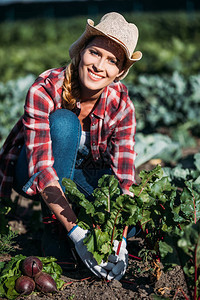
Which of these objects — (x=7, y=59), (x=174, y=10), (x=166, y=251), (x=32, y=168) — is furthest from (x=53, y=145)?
(x=174, y=10)

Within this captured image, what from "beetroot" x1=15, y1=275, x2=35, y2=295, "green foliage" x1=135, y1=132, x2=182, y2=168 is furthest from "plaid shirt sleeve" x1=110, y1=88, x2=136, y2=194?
"green foliage" x1=135, y1=132, x2=182, y2=168

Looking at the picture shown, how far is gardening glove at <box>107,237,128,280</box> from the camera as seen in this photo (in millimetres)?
2016

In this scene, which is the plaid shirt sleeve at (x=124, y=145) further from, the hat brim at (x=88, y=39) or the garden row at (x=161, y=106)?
the garden row at (x=161, y=106)

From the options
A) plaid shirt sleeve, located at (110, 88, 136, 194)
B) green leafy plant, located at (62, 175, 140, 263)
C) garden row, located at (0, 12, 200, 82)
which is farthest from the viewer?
garden row, located at (0, 12, 200, 82)

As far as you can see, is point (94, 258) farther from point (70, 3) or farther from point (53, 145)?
point (70, 3)

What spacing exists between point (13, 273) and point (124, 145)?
100 cm

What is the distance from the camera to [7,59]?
8891 mm

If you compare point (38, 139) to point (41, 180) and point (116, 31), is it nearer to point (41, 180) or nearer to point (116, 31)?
point (41, 180)

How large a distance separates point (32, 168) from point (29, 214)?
103 cm

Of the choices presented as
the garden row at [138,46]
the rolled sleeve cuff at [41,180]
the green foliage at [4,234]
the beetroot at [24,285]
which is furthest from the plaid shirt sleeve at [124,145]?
the beetroot at [24,285]

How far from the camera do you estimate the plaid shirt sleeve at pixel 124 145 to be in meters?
2.46

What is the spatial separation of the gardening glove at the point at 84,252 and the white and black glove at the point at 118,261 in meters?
0.05

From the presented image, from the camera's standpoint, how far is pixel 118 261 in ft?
6.65

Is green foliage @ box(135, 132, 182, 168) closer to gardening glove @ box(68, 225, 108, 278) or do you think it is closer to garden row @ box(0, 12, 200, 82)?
garden row @ box(0, 12, 200, 82)
